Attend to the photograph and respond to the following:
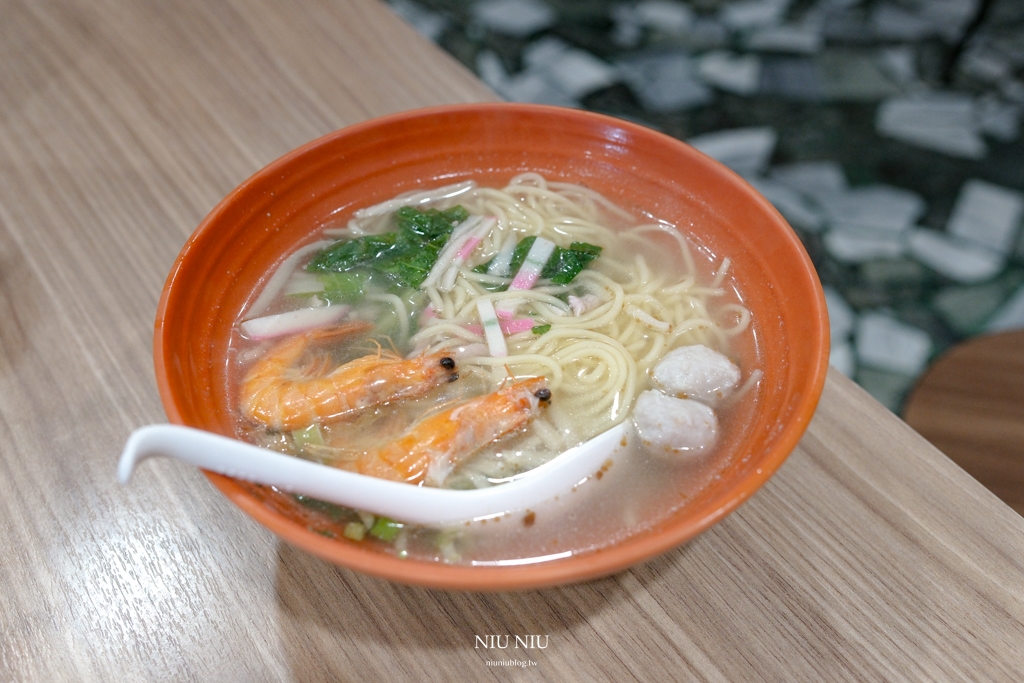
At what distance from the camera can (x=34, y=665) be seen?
125 centimetres

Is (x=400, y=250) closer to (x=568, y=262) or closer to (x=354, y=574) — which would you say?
(x=568, y=262)

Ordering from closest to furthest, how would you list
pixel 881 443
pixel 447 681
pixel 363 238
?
1. pixel 447 681
2. pixel 881 443
3. pixel 363 238

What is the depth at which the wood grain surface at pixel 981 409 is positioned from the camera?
2.08 metres

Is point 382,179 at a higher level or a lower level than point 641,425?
higher

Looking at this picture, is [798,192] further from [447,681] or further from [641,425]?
[447,681]

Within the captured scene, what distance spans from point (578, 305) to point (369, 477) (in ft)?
2.23

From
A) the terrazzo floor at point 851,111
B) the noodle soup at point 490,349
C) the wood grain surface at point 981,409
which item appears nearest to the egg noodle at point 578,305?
the noodle soup at point 490,349

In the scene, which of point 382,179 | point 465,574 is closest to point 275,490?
point 465,574

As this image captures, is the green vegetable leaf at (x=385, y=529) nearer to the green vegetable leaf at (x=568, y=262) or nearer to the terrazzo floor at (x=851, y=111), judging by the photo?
the green vegetable leaf at (x=568, y=262)

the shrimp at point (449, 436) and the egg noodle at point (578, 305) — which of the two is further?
the egg noodle at point (578, 305)

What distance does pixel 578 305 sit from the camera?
168 centimetres

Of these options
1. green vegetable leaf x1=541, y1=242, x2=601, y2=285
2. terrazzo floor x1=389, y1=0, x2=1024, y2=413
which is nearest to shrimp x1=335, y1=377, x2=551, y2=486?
green vegetable leaf x1=541, y1=242, x2=601, y2=285

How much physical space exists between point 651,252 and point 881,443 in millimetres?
654

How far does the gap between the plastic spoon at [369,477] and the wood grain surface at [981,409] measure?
51.2 inches
